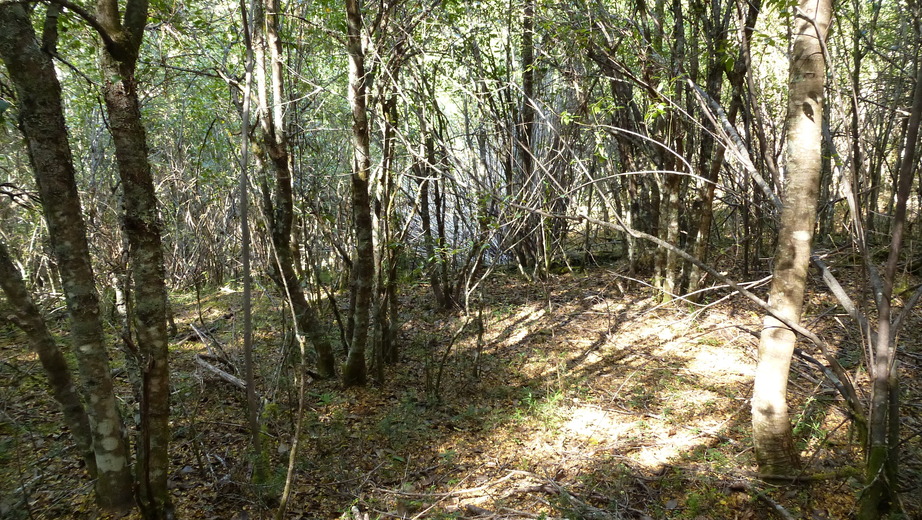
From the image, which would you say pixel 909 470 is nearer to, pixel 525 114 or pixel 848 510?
pixel 848 510

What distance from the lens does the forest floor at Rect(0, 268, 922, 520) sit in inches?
131

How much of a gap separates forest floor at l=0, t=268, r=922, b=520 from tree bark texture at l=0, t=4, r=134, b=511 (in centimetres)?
51

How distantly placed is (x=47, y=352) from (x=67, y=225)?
121cm

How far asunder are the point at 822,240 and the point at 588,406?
682cm

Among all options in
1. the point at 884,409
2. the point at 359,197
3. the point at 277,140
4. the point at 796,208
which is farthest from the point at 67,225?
the point at 884,409

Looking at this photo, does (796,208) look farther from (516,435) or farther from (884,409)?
(516,435)

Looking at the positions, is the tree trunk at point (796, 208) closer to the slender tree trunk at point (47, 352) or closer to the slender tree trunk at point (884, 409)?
the slender tree trunk at point (884, 409)

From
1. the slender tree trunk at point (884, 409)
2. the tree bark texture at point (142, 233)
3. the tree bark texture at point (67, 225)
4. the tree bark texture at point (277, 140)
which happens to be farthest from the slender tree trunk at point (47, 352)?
the slender tree trunk at point (884, 409)

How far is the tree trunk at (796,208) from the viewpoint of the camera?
2607 mm

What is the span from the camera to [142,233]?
279 cm

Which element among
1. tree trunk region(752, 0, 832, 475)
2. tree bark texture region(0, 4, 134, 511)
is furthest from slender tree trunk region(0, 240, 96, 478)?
tree trunk region(752, 0, 832, 475)

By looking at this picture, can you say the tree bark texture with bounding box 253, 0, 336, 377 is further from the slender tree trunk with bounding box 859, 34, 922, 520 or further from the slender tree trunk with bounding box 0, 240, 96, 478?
the slender tree trunk with bounding box 859, 34, 922, 520

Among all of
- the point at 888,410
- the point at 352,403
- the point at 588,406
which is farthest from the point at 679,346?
the point at 352,403

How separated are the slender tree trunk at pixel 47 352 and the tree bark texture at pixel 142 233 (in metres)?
1.03
